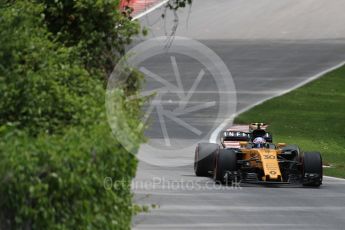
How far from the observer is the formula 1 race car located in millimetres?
22562

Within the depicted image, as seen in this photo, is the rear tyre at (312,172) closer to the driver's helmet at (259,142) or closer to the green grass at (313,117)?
the driver's helmet at (259,142)

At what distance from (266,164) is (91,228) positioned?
14.5 m

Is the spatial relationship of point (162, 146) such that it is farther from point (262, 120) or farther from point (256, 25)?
point (256, 25)

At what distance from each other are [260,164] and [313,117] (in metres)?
15.6

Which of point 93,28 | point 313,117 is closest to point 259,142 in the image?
point 93,28

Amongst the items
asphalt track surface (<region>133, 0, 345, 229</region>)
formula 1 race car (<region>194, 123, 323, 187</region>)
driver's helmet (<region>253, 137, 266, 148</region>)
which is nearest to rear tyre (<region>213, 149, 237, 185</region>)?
formula 1 race car (<region>194, 123, 323, 187</region>)

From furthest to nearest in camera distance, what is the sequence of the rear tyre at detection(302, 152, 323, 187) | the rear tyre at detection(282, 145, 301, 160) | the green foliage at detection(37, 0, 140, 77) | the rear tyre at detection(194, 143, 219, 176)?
the rear tyre at detection(194, 143, 219, 176) < the rear tyre at detection(282, 145, 301, 160) < the rear tyre at detection(302, 152, 323, 187) < the green foliage at detection(37, 0, 140, 77)

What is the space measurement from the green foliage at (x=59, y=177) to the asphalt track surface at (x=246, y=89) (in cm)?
484

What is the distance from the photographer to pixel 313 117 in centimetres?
3838

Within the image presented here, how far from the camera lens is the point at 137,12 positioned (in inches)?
2216

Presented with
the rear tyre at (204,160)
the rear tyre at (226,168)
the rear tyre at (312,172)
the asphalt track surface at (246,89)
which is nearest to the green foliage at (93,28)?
the asphalt track surface at (246,89)

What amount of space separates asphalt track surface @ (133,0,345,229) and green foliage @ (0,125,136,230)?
484 centimetres

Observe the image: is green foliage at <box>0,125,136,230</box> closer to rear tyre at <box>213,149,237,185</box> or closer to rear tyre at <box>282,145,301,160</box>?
rear tyre at <box>213,149,237,185</box>

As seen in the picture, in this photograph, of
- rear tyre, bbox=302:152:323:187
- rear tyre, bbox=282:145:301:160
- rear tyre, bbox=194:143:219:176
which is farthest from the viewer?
rear tyre, bbox=194:143:219:176
